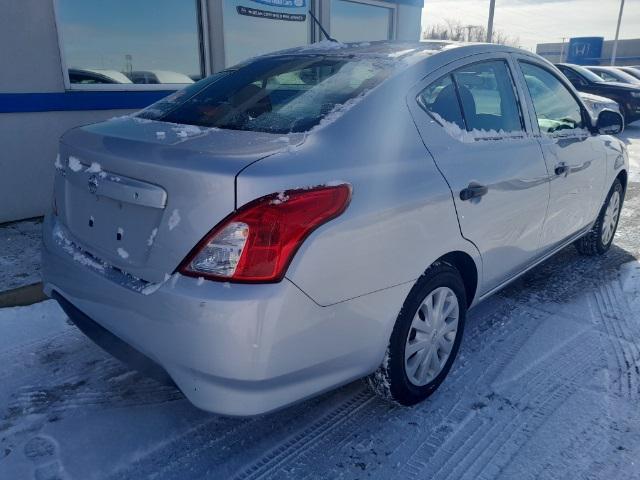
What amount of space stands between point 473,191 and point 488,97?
75cm

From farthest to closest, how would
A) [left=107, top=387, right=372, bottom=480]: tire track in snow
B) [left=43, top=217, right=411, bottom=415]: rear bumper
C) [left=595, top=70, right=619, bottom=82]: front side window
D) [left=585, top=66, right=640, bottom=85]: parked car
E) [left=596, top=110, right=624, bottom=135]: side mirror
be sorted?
[left=595, top=70, right=619, bottom=82]: front side window → [left=585, top=66, right=640, bottom=85]: parked car → [left=596, top=110, right=624, bottom=135]: side mirror → [left=107, top=387, right=372, bottom=480]: tire track in snow → [left=43, top=217, right=411, bottom=415]: rear bumper

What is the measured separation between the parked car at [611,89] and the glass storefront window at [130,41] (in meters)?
10.5

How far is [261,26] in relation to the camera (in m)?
7.45

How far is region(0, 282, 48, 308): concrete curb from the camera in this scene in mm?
3404

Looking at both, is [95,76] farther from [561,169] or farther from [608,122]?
[608,122]

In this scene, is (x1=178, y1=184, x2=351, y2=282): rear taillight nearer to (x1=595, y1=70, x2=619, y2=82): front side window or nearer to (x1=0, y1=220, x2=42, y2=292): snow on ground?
(x1=0, y1=220, x2=42, y2=292): snow on ground

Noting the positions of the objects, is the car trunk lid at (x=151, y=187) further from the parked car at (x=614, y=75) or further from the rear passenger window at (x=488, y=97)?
the parked car at (x=614, y=75)

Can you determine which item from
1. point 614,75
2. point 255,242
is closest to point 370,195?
point 255,242

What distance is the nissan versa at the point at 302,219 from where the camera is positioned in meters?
1.76

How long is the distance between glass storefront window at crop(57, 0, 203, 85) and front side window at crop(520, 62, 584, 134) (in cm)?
421

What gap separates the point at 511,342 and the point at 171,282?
6.96 feet

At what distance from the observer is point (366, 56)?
8.78 feet

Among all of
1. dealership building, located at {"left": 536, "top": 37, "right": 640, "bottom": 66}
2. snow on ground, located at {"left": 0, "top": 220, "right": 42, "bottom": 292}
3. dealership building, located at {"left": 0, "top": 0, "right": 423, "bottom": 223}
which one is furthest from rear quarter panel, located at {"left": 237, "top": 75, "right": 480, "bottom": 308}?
dealership building, located at {"left": 536, "top": 37, "right": 640, "bottom": 66}

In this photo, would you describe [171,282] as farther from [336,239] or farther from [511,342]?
[511,342]
